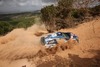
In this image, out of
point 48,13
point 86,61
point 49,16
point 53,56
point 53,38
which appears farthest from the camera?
point 48,13

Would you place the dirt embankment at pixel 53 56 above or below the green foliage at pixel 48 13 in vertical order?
below

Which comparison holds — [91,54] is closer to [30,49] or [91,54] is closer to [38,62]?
[38,62]

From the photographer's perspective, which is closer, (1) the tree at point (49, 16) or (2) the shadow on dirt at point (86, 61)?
(2) the shadow on dirt at point (86, 61)

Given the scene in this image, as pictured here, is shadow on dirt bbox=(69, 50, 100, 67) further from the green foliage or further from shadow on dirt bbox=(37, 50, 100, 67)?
the green foliage

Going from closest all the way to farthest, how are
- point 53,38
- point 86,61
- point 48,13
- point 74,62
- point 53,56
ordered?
1. point 74,62
2. point 86,61
3. point 53,56
4. point 53,38
5. point 48,13

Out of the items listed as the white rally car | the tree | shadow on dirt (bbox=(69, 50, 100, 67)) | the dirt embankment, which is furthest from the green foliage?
shadow on dirt (bbox=(69, 50, 100, 67))

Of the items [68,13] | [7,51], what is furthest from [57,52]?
[68,13]

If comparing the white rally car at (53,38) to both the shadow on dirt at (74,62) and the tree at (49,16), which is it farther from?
the tree at (49,16)

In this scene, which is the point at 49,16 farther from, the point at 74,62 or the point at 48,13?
the point at 74,62

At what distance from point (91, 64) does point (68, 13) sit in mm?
18205

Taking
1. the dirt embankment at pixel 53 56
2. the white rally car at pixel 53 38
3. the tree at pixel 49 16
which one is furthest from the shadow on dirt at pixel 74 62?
the tree at pixel 49 16

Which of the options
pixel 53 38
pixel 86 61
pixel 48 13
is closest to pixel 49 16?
pixel 48 13

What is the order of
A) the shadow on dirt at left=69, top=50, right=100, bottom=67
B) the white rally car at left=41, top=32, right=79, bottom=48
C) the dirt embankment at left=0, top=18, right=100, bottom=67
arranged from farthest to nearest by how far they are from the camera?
the white rally car at left=41, top=32, right=79, bottom=48 → the dirt embankment at left=0, top=18, right=100, bottom=67 → the shadow on dirt at left=69, top=50, right=100, bottom=67

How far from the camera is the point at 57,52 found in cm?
1608
